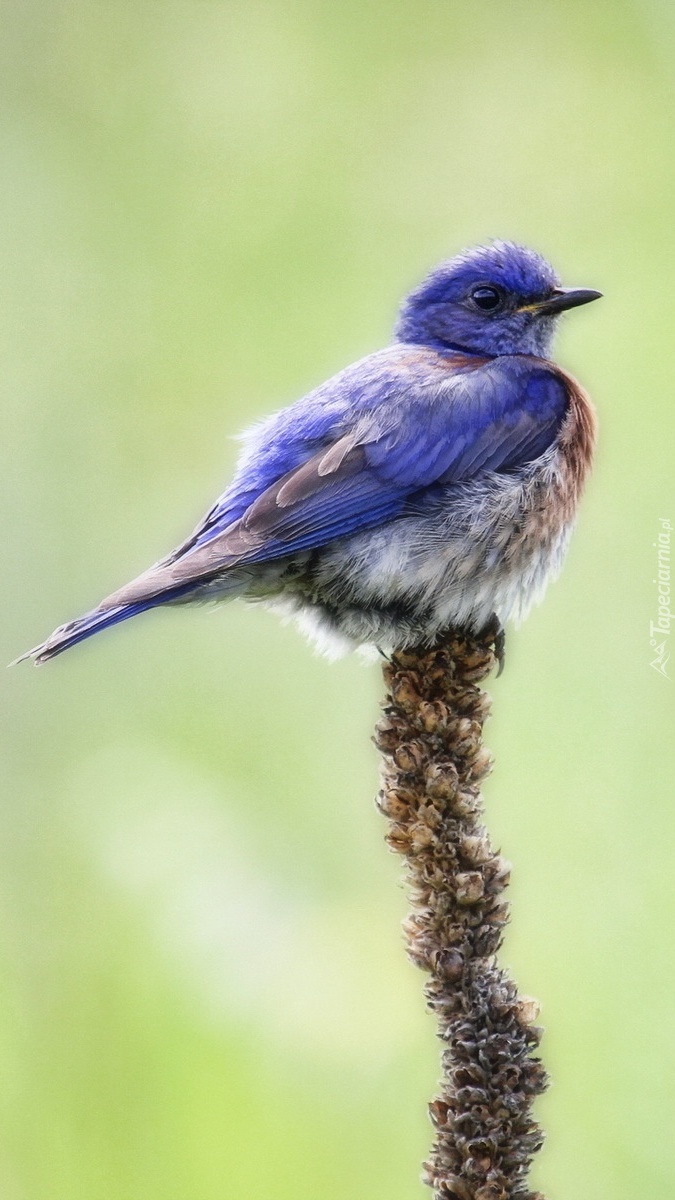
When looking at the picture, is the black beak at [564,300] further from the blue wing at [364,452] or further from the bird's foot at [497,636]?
the bird's foot at [497,636]

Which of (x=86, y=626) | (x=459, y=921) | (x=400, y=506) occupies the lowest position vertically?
(x=459, y=921)

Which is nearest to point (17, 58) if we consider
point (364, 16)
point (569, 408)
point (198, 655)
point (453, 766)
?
point (364, 16)

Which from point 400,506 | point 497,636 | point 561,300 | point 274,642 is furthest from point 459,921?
point 274,642

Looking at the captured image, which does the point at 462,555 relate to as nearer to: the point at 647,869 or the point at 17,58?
the point at 647,869

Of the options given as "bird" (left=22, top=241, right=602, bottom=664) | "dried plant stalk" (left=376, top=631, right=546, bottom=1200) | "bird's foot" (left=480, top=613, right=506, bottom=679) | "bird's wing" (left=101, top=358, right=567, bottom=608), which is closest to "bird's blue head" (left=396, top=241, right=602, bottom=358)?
"bird" (left=22, top=241, right=602, bottom=664)

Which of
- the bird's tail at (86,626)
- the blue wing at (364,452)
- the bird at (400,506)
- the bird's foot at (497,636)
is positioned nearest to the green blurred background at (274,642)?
the bird's foot at (497,636)

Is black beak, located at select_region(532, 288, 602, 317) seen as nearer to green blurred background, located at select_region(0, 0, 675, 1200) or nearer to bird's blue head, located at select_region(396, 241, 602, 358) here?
bird's blue head, located at select_region(396, 241, 602, 358)

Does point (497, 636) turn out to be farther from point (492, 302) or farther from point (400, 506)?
point (492, 302)
